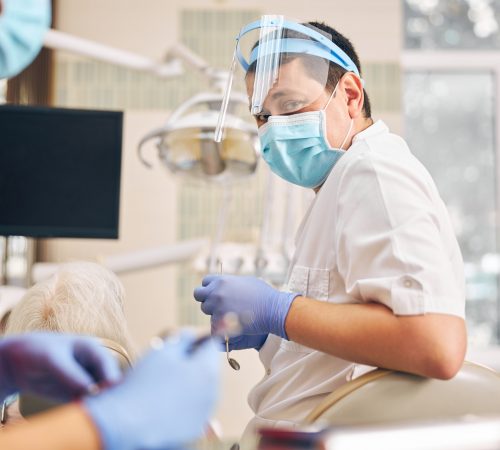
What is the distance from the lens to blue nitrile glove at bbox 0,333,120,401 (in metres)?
0.66

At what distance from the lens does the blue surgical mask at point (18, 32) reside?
1.43 meters

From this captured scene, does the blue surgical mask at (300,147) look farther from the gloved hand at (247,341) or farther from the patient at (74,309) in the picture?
the patient at (74,309)

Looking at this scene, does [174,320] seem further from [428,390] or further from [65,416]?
[65,416]

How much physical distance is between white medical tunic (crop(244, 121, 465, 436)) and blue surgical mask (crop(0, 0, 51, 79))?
71cm

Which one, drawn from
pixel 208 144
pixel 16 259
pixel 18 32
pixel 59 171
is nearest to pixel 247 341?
pixel 18 32

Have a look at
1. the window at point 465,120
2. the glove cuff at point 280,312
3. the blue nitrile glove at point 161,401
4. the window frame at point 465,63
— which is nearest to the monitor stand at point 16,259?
the window at point 465,120

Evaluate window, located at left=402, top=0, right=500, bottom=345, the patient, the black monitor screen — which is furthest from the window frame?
the patient

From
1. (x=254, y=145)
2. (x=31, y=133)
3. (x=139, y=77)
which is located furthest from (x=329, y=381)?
(x=139, y=77)

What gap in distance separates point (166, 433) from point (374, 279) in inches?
21.4

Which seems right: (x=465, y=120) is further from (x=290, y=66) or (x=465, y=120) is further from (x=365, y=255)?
(x=365, y=255)

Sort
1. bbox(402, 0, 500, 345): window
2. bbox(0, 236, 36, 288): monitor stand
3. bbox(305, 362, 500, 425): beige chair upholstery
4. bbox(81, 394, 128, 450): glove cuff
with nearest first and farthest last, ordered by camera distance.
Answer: bbox(81, 394, 128, 450): glove cuff, bbox(305, 362, 500, 425): beige chair upholstery, bbox(0, 236, 36, 288): monitor stand, bbox(402, 0, 500, 345): window

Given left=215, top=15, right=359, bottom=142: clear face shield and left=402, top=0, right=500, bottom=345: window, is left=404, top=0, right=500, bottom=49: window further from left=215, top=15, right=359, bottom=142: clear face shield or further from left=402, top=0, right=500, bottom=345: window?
left=215, top=15, right=359, bottom=142: clear face shield

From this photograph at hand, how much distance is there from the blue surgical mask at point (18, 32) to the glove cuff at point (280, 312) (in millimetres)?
795

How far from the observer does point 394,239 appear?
104cm
